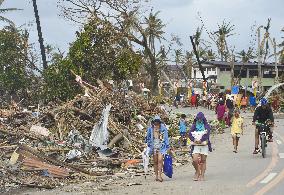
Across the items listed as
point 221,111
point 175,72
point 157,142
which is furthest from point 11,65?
point 175,72

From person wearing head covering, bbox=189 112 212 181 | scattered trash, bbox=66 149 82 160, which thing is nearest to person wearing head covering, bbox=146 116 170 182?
person wearing head covering, bbox=189 112 212 181

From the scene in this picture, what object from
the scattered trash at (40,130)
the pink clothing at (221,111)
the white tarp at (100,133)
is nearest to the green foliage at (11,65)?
the pink clothing at (221,111)

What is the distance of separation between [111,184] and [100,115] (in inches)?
327

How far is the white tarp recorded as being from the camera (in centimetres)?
1890

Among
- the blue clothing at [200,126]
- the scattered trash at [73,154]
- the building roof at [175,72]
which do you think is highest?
the building roof at [175,72]

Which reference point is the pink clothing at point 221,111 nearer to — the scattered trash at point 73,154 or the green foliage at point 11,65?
the scattered trash at point 73,154

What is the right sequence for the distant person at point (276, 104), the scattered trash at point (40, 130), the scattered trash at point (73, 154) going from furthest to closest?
the distant person at point (276, 104)
the scattered trash at point (40, 130)
the scattered trash at point (73, 154)

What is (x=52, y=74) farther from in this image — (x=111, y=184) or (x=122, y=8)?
(x=111, y=184)

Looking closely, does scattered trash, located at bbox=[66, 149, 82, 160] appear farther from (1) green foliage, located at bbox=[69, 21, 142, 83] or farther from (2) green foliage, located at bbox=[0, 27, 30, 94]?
(2) green foliage, located at bbox=[0, 27, 30, 94]

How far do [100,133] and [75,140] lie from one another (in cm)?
99

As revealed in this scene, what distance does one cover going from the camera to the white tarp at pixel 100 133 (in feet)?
62.0

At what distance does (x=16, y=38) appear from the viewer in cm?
4919

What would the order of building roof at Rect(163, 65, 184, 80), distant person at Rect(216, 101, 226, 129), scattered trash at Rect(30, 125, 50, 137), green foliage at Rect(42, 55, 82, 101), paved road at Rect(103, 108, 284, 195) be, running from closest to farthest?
paved road at Rect(103, 108, 284, 195), scattered trash at Rect(30, 125, 50, 137), distant person at Rect(216, 101, 226, 129), green foliage at Rect(42, 55, 82, 101), building roof at Rect(163, 65, 184, 80)

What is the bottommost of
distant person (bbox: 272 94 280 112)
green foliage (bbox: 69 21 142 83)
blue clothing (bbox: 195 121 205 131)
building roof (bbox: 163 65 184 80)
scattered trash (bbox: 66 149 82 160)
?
scattered trash (bbox: 66 149 82 160)
